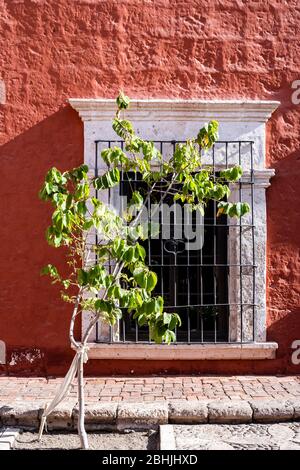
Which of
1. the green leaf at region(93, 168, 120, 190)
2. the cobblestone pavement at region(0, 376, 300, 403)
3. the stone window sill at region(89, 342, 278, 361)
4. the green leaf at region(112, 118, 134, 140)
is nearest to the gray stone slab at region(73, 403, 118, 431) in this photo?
the cobblestone pavement at region(0, 376, 300, 403)

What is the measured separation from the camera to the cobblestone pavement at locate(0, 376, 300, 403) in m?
4.80

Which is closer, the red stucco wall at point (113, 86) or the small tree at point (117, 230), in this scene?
the small tree at point (117, 230)

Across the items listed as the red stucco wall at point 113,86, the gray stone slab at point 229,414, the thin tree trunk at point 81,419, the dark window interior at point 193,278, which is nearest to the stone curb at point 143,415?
the gray stone slab at point 229,414

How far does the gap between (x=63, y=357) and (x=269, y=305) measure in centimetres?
220

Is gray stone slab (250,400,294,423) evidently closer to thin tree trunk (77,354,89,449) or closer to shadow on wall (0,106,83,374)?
thin tree trunk (77,354,89,449)

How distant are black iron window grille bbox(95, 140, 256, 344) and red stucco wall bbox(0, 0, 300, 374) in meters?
0.26

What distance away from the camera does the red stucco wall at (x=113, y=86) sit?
556cm

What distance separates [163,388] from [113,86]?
122 inches

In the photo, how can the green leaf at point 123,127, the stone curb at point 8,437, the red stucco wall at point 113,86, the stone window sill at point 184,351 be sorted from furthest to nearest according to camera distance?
the red stucco wall at point 113,86 → the stone window sill at point 184,351 → the green leaf at point 123,127 → the stone curb at point 8,437

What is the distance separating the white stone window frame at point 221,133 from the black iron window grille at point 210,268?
46mm

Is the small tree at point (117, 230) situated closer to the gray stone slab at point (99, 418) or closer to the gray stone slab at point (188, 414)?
the gray stone slab at point (99, 418)

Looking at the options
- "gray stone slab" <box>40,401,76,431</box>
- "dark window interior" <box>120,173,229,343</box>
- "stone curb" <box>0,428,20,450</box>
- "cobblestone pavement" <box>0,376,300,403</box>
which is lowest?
"stone curb" <box>0,428,20,450</box>

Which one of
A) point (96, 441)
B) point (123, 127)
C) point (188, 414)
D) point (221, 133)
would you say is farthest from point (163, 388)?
point (221, 133)
